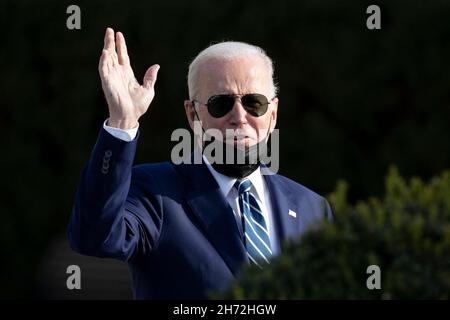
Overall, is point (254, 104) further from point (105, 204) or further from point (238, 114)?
point (105, 204)

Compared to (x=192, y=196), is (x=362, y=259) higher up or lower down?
lower down

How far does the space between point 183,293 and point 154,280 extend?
15 cm

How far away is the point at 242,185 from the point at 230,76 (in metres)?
0.50

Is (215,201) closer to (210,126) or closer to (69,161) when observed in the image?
(210,126)

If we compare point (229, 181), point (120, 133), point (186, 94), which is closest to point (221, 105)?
point (229, 181)

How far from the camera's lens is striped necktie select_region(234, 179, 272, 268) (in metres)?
4.43

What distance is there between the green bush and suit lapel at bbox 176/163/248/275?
52cm

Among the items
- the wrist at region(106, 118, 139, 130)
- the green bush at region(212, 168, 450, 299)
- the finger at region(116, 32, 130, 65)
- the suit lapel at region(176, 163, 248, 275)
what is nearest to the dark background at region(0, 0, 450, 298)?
the suit lapel at region(176, 163, 248, 275)

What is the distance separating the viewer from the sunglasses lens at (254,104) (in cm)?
449

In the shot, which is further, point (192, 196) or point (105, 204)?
point (192, 196)

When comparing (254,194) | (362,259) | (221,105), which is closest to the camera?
(362,259)

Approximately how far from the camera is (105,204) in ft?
13.2

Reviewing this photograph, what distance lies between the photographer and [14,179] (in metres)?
9.25

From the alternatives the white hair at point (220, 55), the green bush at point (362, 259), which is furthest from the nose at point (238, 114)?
the green bush at point (362, 259)
